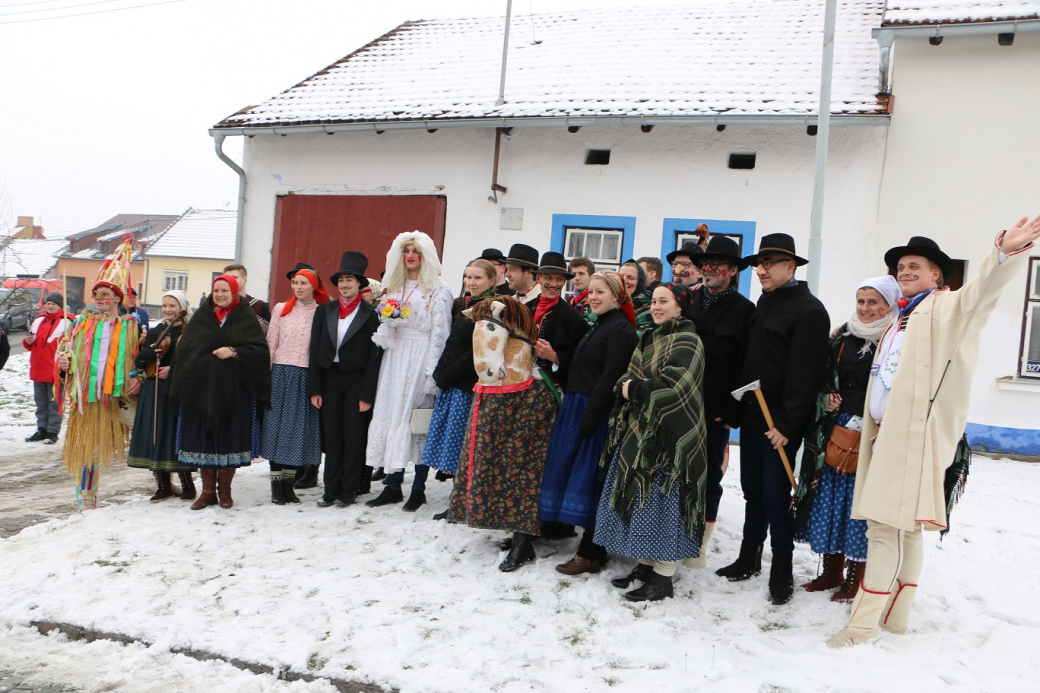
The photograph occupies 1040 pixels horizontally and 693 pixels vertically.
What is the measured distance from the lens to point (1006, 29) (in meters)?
7.77

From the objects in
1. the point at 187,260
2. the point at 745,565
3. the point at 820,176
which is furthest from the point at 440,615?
the point at 187,260

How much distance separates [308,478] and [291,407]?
36.7 inches

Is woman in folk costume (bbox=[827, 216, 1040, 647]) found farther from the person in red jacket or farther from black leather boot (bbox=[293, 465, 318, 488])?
the person in red jacket

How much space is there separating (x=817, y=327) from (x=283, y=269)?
28.6 ft

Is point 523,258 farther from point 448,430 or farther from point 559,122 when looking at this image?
point 559,122

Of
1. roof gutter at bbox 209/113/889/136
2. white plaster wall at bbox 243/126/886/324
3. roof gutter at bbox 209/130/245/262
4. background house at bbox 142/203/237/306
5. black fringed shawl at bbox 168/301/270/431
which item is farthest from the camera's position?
background house at bbox 142/203/237/306

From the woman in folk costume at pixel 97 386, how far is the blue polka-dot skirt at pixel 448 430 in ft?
7.50

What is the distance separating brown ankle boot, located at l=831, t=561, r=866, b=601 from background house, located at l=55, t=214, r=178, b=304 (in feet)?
140

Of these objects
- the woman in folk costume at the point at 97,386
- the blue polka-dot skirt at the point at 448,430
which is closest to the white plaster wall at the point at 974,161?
the blue polka-dot skirt at the point at 448,430

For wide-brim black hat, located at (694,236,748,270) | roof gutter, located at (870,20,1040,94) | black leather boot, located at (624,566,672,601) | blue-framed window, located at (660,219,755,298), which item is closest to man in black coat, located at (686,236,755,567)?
wide-brim black hat, located at (694,236,748,270)

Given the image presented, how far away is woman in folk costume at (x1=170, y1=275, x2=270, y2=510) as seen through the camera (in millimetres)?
5465

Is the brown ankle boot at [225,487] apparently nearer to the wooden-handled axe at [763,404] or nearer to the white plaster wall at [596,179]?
the wooden-handled axe at [763,404]

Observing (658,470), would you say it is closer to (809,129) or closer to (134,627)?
(134,627)

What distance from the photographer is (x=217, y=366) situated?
5.48m
